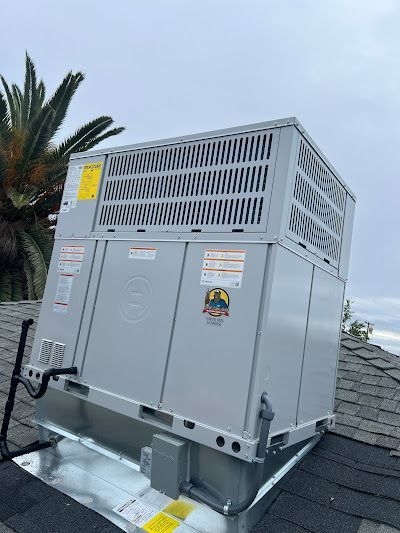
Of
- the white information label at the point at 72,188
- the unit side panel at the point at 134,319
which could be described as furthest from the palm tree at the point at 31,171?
the unit side panel at the point at 134,319

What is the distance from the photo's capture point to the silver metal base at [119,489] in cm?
200

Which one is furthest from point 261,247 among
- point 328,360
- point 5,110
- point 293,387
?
point 5,110

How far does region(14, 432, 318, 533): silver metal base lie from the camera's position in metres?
2.00

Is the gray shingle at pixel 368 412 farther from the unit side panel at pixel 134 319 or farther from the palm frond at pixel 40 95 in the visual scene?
the palm frond at pixel 40 95

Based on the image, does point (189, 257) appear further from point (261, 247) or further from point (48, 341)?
point (48, 341)

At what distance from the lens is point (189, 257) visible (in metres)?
2.10

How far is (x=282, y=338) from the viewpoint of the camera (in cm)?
196

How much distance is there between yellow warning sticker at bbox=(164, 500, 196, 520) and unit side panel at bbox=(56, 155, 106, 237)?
154 cm

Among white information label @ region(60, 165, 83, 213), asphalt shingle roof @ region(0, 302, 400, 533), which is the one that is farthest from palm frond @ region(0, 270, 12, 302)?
white information label @ region(60, 165, 83, 213)

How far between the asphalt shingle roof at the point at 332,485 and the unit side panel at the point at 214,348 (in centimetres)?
67

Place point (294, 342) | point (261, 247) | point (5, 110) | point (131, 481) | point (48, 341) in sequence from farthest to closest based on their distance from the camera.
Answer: point (5, 110) < point (48, 341) < point (131, 481) < point (294, 342) < point (261, 247)

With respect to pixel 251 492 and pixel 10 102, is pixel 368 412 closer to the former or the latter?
pixel 251 492

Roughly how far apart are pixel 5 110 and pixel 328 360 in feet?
36.2

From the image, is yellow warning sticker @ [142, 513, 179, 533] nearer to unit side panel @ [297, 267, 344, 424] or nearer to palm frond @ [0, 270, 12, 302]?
unit side panel @ [297, 267, 344, 424]
